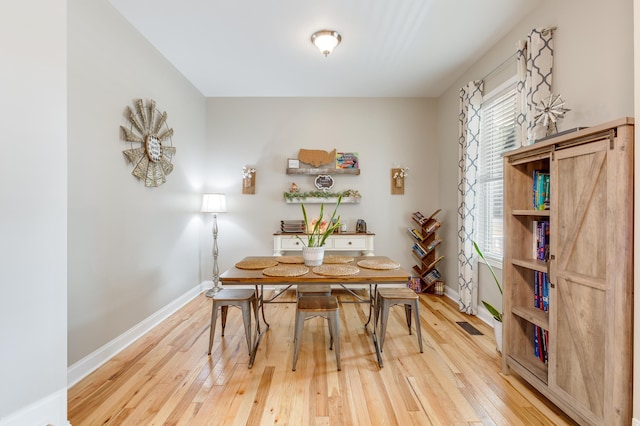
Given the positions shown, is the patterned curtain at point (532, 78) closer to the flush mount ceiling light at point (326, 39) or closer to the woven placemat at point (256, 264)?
the flush mount ceiling light at point (326, 39)

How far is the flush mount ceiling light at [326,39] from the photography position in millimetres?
2617

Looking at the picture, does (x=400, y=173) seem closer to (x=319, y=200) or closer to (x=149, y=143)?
(x=319, y=200)

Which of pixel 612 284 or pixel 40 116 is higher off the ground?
pixel 40 116

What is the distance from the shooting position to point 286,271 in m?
2.15

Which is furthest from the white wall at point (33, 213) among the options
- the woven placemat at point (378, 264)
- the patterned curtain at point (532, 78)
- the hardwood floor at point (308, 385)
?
the patterned curtain at point (532, 78)

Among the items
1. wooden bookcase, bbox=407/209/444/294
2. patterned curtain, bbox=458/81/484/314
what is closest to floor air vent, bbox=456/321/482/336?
patterned curtain, bbox=458/81/484/314

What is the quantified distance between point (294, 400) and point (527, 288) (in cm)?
172

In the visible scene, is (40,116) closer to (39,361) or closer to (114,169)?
(114,169)

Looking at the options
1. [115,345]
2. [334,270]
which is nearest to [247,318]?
[334,270]

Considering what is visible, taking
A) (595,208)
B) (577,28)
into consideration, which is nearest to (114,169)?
(595,208)

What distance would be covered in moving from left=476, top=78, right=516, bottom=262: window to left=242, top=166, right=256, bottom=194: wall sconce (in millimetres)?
2902

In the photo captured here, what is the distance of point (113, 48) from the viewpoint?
234cm

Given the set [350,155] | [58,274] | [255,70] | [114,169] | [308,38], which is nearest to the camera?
[58,274]

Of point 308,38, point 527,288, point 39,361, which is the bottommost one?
point 39,361
